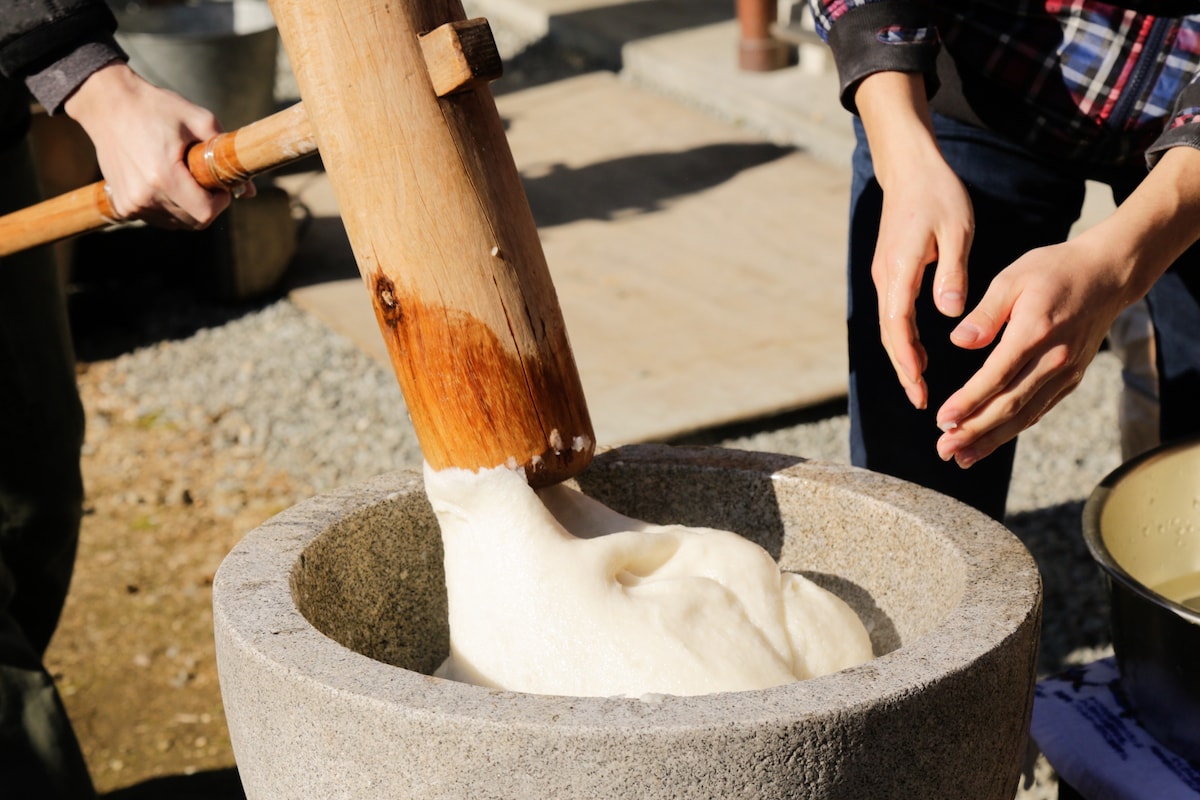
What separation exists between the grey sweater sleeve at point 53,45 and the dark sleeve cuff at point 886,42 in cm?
105

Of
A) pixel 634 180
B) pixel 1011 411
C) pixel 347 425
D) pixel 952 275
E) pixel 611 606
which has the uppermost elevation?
pixel 952 275

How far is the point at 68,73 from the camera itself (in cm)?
188

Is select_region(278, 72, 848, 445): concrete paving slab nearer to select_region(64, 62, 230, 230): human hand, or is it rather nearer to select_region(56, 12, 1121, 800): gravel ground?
select_region(56, 12, 1121, 800): gravel ground

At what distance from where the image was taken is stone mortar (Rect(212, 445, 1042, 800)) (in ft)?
3.79

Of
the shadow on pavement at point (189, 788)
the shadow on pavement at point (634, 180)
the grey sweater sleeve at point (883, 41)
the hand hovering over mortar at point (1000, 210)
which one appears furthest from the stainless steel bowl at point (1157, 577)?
the shadow on pavement at point (634, 180)

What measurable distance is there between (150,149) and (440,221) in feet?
1.75

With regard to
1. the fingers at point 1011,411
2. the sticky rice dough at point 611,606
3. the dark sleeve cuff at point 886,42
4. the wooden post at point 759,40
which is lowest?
the wooden post at point 759,40

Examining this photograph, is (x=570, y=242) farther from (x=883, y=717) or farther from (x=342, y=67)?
(x=883, y=717)

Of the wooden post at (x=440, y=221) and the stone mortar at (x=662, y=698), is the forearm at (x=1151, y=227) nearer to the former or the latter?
the stone mortar at (x=662, y=698)

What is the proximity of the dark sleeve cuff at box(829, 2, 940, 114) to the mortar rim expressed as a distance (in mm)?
547

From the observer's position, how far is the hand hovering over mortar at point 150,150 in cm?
174

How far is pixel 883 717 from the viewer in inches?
46.8

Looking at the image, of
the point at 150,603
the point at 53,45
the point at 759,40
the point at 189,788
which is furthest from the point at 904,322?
the point at 759,40

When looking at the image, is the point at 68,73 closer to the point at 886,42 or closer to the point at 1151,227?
the point at 886,42
